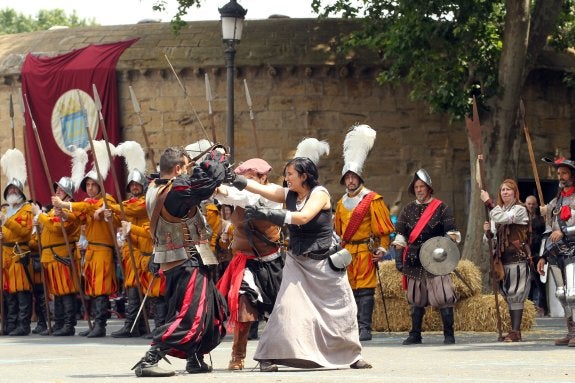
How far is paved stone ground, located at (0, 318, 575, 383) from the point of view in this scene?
11.0m

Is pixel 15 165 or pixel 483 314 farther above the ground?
pixel 15 165

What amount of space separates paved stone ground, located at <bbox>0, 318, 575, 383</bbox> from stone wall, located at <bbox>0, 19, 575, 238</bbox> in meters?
9.84

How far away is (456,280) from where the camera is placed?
Answer: 1719 centimetres

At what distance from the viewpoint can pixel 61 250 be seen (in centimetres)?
1838

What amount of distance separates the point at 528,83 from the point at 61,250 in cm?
1160

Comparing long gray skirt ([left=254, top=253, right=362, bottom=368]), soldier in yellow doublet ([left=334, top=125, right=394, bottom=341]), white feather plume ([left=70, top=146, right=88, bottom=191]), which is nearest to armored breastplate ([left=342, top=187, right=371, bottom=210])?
soldier in yellow doublet ([left=334, top=125, right=394, bottom=341])

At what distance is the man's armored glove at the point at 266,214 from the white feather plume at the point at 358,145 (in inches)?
201

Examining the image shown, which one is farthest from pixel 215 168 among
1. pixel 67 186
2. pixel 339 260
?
pixel 67 186

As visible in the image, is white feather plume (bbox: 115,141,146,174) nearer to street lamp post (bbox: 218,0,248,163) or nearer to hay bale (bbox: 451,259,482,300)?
street lamp post (bbox: 218,0,248,163)

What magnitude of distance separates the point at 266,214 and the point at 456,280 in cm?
631

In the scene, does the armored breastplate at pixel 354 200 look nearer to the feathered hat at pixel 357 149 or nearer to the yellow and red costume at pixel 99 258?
the feathered hat at pixel 357 149

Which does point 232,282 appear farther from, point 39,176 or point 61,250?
point 39,176

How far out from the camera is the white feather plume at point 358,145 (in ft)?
54.1

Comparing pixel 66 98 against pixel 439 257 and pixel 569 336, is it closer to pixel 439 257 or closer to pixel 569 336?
pixel 439 257
